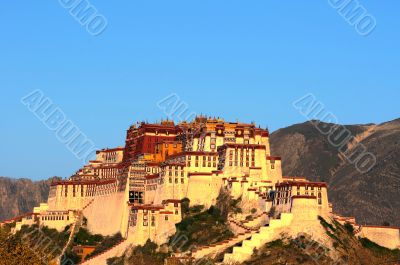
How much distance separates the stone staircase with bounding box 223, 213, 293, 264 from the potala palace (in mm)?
127

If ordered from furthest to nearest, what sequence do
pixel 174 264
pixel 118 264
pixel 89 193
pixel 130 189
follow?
1. pixel 89 193
2. pixel 130 189
3. pixel 118 264
4. pixel 174 264

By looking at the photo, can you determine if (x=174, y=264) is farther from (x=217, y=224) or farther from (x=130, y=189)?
(x=130, y=189)

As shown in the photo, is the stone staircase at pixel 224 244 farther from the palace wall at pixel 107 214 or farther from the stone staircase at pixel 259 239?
the palace wall at pixel 107 214

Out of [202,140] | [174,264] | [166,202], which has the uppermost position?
[202,140]

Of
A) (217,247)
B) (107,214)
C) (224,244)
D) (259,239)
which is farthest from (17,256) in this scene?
(107,214)

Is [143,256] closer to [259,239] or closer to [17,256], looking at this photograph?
[259,239]

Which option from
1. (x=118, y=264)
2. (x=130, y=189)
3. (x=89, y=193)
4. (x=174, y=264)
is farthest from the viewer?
(x=89, y=193)

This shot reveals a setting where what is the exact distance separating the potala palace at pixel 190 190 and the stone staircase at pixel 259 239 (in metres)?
0.13

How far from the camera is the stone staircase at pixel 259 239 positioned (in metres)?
128

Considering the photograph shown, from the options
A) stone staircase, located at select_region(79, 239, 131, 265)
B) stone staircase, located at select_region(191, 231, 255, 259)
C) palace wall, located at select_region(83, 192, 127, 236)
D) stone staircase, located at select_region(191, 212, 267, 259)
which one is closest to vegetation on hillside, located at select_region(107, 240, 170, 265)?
stone staircase, located at select_region(79, 239, 131, 265)

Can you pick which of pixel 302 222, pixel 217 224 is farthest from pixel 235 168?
pixel 302 222

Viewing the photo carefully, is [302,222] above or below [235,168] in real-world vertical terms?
below

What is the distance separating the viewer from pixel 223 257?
5079 inches

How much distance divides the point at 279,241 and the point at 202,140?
3263 centimetres
